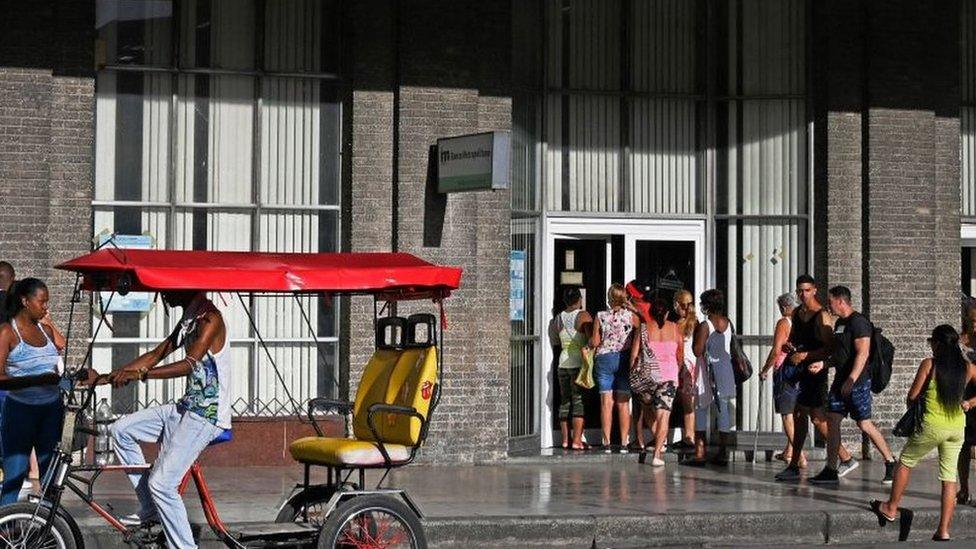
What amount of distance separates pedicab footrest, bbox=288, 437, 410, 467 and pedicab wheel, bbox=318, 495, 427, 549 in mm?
232

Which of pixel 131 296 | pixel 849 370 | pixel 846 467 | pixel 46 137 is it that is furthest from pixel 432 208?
pixel 846 467

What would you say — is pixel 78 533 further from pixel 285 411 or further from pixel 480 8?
pixel 480 8

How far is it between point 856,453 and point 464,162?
5358 millimetres

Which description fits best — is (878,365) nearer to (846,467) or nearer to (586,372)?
(846,467)

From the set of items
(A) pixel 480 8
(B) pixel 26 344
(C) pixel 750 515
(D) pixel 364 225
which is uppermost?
(A) pixel 480 8

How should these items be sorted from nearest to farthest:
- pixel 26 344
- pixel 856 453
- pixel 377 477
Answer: pixel 26 344
pixel 377 477
pixel 856 453

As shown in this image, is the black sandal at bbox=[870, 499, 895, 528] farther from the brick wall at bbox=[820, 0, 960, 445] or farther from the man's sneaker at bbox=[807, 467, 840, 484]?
the brick wall at bbox=[820, 0, 960, 445]

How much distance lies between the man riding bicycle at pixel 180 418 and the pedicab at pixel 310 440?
152mm

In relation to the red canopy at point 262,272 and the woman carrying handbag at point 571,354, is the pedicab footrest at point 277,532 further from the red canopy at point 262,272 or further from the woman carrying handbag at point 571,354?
the woman carrying handbag at point 571,354

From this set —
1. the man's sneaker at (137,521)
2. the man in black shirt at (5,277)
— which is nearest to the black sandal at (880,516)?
the man's sneaker at (137,521)

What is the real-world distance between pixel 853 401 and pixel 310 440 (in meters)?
6.21

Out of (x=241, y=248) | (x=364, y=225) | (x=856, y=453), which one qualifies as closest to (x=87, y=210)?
(x=241, y=248)

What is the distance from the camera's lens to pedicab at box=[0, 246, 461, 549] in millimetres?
9211

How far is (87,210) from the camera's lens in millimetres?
15266
